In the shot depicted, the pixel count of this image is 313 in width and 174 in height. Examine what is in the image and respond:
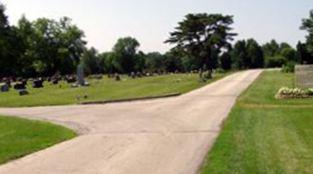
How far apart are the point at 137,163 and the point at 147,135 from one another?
196 inches

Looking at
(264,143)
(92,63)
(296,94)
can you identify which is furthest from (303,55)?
(264,143)

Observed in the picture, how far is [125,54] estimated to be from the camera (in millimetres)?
156125

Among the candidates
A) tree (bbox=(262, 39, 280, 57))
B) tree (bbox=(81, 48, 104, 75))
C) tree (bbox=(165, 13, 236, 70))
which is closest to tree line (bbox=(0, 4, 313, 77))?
tree (bbox=(165, 13, 236, 70))

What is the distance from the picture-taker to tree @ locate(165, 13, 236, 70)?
106438 mm

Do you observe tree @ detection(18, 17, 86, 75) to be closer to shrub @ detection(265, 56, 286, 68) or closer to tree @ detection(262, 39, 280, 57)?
shrub @ detection(265, 56, 286, 68)

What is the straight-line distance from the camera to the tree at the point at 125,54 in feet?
500

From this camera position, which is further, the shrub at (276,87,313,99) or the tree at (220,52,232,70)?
the tree at (220,52,232,70)

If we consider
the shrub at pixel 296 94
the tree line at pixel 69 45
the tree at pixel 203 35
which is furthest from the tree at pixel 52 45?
the shrub at pixel 296 94

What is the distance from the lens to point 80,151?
1602 centimetres

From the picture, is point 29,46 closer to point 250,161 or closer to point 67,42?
point 67,42

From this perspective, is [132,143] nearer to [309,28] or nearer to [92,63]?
[309,28]

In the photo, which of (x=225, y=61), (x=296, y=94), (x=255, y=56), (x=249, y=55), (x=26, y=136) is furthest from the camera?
(x=249, y=55)

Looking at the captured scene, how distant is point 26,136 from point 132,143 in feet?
15.6

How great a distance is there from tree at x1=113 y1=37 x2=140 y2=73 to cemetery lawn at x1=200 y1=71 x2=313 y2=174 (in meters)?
126
